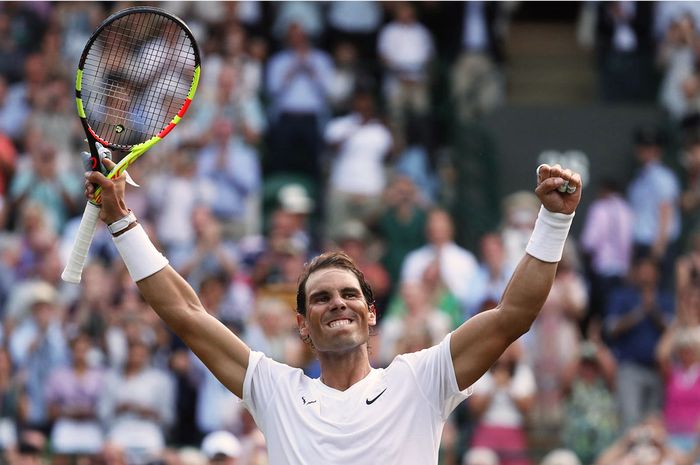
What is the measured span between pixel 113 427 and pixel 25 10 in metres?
6.46

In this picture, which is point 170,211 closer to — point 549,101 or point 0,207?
point 0,207

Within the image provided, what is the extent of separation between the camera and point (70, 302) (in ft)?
43.2

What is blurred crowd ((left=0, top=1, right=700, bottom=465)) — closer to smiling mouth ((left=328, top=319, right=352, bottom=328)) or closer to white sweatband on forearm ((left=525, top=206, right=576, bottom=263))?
smiling mouth ((left=328, top=319, right=352, bottom=328))

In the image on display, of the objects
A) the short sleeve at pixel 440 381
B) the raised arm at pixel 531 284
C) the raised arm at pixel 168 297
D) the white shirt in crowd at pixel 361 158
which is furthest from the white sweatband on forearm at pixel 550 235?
the white shirt in crowd at pixel 361 158

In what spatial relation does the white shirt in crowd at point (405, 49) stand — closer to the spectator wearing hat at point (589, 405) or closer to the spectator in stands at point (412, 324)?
the spectator in stands at point (412, 324)

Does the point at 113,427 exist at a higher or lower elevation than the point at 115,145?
lower

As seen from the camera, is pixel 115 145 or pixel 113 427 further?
pixel 113 427

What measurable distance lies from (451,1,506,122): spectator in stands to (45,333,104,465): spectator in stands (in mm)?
5832

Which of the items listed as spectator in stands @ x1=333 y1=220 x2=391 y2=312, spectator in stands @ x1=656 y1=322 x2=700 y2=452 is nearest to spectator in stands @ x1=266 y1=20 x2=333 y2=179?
spectator in stands @ x1=333 y1=220 x2=391 y2=312

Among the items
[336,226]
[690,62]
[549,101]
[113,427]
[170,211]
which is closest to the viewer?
[113,427]

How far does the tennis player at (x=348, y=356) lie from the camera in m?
5.69

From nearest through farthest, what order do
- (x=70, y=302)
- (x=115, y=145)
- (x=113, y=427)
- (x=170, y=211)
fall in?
(x=115, y=145) → (x=113, y=427) → (x=70, y=302) → (x=170, y=211)

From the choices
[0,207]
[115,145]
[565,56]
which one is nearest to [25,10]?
[0,207]

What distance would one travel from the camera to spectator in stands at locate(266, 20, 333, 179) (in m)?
15.9
